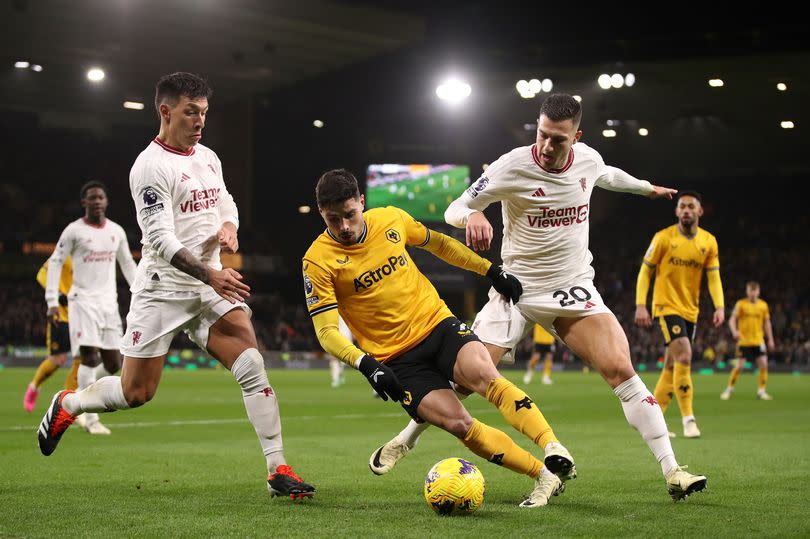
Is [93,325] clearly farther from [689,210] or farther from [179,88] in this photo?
[689,210]

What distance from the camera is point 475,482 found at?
557 cm

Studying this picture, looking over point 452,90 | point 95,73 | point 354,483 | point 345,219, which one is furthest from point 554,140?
point 95,73

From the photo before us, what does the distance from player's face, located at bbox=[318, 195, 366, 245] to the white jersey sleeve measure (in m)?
5.49

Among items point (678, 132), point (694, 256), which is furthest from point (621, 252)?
point (694, 256)

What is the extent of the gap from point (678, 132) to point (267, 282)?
1696 centimetres

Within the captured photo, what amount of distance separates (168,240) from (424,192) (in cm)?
2631

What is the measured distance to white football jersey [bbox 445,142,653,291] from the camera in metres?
6.60

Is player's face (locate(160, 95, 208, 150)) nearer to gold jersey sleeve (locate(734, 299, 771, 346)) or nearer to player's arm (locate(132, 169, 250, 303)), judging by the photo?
player's arm (locate(132, 169, 250, 303))

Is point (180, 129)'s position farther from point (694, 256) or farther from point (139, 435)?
point (694, 256)

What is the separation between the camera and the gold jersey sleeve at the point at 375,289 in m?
5.92

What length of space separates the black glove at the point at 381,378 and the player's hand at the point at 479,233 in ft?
3.35

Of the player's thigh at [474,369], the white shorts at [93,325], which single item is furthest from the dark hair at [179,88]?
the white shorts at [93,325]

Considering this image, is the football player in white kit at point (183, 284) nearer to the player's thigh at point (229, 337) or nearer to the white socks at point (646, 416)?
the player's thigh at point (229, 337)

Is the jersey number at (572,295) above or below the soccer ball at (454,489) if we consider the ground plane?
above
